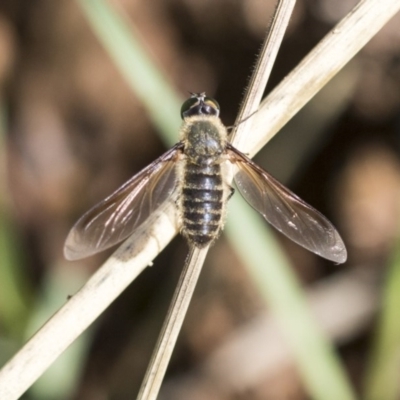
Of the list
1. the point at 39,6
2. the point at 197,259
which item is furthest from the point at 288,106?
the point at 39,6

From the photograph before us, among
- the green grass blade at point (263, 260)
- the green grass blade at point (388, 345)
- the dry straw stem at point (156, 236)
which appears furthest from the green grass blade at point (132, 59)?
the green grass blade at point (388, 345)

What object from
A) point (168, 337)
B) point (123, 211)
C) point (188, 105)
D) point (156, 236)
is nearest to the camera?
point (168, 337)

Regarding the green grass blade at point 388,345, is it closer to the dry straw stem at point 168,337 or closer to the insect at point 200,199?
the insect at point 200,199

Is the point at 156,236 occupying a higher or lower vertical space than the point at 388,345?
lower

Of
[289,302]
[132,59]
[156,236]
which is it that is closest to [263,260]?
[289,302]

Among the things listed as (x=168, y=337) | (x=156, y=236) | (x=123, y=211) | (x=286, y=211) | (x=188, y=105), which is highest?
(x=188, y=105)

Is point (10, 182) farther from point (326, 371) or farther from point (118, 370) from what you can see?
point (326, 371)

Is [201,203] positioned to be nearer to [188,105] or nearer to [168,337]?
[188,105]
